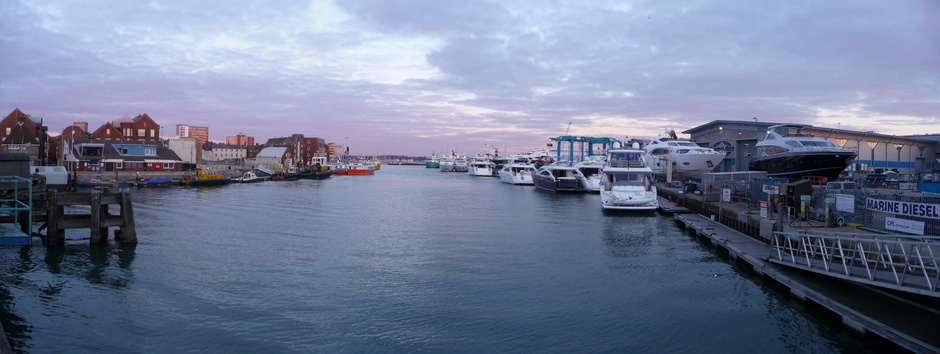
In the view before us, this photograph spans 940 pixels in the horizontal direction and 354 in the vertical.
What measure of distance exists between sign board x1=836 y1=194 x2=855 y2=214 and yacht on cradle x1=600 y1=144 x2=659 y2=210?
1675 centimetres

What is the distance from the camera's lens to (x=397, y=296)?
15.2m

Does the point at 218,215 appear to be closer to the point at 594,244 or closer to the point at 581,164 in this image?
the point at 594,244

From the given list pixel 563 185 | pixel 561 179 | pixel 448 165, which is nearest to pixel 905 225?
pixel 561 179

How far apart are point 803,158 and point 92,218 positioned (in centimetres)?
3789

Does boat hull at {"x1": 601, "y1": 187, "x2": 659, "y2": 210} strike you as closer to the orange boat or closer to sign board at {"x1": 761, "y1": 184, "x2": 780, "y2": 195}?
sign board at {"x1": 761, "y1": 184, "x2": 780, "y2": 195}

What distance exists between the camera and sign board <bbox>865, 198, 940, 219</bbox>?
46.0 feet

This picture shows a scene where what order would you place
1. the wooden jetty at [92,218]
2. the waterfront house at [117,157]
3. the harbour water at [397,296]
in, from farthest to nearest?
1. the waterfront house at [117,157]
2. the wooden jetty at [92,218]
3. the harbour water at [397,296]

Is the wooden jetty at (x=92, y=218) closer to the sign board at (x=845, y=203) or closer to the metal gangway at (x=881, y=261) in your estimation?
the metal gangway at (x=881, y=261)

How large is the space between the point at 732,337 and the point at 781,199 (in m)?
11.1

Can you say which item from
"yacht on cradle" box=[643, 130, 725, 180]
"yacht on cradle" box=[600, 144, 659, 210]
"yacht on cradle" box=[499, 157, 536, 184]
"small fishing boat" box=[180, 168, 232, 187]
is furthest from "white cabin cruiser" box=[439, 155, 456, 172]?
"yacht on cradle" box=[600, 144, 659, 210]

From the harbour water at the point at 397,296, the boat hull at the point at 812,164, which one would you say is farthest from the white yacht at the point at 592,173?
the harbour water at the point at 397,296

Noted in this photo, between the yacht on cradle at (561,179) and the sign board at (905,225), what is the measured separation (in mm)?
41709

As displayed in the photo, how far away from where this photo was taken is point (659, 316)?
44.7 feet

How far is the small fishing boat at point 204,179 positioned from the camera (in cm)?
6594
